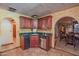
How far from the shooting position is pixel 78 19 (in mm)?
1978

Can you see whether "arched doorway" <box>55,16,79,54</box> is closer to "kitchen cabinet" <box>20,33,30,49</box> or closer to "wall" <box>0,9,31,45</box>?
"kitchen cabinet" <box>20,33,30,49</box>

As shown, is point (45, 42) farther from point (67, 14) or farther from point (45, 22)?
point (67, 14)

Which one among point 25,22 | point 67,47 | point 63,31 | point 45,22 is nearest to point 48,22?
point 45,22

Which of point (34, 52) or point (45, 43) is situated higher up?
point (45, 43)

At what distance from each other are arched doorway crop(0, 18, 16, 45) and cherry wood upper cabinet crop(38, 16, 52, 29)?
45cm

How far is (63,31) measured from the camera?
2.03 m

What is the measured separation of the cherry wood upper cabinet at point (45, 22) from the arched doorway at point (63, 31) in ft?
0.42

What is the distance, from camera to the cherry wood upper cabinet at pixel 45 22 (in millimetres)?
2045

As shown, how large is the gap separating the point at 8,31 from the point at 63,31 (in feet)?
3.14

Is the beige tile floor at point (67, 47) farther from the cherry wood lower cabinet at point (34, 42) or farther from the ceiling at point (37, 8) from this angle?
the ceiling at point (37, 8)

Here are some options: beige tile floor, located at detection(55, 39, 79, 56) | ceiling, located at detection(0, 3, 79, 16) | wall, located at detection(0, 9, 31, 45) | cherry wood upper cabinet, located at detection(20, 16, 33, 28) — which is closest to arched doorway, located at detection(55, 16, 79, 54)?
beige tile floor, located at detection(55, 39, 79, 56)

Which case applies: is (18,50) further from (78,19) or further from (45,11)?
(78,19)

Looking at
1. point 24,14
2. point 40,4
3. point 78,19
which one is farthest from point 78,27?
point 24,14

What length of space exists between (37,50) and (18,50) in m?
0.34
